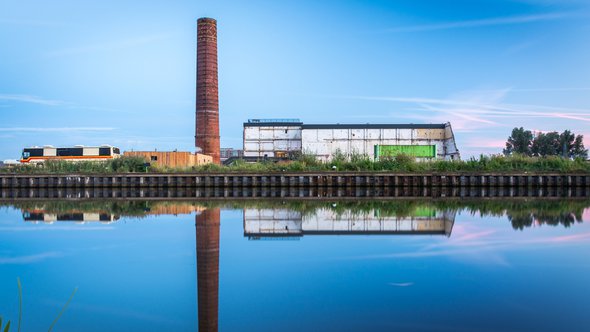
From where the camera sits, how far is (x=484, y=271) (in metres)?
6.10

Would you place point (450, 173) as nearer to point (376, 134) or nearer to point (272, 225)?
point (376, 134)

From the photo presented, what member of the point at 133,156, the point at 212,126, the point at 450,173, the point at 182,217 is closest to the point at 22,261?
the point at 182,217

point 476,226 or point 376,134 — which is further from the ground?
point 376,134

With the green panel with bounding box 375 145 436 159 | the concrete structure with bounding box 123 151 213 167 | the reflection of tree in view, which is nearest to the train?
the concrete structure with bounding box 123 151 213 167

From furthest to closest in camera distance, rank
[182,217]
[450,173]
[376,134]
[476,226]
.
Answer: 1. [376,134]
2. [450,173]
3. [182,217]
4. [476,226]

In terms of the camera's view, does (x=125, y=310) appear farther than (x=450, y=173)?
No

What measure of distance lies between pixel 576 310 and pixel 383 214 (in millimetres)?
8190

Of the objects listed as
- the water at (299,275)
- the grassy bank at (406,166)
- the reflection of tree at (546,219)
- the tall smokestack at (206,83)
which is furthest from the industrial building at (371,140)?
the water at (299,275)

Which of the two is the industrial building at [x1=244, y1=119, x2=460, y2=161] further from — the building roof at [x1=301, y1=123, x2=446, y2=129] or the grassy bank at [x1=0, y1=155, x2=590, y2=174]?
the grassy bank at [x1=0, y1=155, x2=590, y2=174]

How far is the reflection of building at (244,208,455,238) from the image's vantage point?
32.2 feet

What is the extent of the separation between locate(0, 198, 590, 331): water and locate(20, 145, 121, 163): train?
30710 millimetres

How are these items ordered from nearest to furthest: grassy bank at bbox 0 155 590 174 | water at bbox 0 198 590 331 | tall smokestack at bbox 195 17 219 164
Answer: water at bbox 0 198 590 331
grassy bank at bbox 0 155 590 174
tall smokestack at bbox 195 17 219 164

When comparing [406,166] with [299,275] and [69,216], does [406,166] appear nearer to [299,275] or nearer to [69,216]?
[69,216]

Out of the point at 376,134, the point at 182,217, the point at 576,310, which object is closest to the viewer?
the point at 576,310
